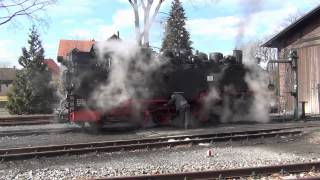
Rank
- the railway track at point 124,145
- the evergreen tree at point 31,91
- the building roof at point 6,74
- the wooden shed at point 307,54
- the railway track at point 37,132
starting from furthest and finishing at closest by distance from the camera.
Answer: the building roof at point 6,74 → the evergreen tree at point 31,91 → the wooden shed at point 307,54 → the railway track at point 37,132 → the railway track at point 124,145

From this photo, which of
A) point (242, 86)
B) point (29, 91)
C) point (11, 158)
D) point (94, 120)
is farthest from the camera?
point (29, 91)

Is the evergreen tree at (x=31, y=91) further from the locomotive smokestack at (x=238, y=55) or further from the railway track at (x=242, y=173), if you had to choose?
the railway track at (x=242, y=173)

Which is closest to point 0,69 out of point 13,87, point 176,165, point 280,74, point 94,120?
point 13,87

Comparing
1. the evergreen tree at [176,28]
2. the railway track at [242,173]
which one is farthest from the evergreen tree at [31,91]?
the evergreen tree at [176,28]

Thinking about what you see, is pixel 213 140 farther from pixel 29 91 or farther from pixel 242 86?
pixel 29 91

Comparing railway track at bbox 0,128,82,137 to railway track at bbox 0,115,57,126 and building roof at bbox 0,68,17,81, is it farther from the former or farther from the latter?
building roof at bbox 0,68,17,81

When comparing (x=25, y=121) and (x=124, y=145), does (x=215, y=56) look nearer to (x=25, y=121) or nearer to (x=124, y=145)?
(x=124, y=145)

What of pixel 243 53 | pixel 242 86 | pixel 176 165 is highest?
pixel 243 53

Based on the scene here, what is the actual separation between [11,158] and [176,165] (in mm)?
3996

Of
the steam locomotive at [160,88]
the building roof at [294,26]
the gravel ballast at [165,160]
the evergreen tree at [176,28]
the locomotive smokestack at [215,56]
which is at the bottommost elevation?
the gravel ballast at [165,160]

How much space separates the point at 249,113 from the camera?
21.9m

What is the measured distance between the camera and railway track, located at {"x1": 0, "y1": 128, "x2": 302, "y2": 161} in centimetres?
1235

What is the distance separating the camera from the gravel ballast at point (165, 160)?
32.7 ft

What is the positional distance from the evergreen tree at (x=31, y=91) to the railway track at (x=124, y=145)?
62.9ft
